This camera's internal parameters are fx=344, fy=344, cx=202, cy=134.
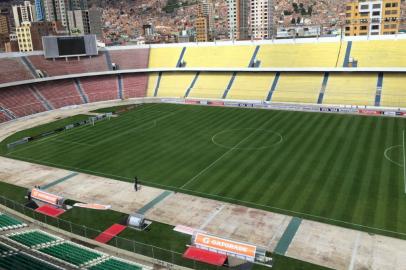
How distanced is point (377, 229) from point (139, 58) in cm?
6789

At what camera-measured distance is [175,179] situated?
31.3m

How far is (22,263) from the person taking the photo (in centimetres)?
1717

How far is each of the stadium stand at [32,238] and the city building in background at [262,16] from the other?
171 meters

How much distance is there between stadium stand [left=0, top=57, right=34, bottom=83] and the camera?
62.2 metres

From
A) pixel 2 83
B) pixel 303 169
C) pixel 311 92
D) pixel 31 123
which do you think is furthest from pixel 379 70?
pixel 2 83

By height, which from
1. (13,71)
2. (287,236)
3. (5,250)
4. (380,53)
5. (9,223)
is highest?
(380,53)

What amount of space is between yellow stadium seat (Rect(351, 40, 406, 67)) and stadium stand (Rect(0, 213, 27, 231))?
191ft

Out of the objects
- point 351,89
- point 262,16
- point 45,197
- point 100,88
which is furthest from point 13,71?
point 262,16

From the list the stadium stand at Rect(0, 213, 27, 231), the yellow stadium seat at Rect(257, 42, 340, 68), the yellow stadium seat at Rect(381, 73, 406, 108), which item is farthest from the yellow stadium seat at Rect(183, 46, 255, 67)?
the stadium stand at Rect(0, 213, 27, 231)

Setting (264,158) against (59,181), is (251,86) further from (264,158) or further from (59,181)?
(59,181)

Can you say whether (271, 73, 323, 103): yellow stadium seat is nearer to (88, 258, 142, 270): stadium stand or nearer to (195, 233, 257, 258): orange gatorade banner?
(195, 233, 257, 258): orange gatorade banner

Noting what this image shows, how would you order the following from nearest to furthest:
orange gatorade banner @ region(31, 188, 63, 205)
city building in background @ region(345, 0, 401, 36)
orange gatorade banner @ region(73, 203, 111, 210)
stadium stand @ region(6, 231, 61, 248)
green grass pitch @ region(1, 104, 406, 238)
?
stadium stand @ region(6, 231, 61, 248), green grass pitch @ region(1, 104, 406, 238), orange gatorade banner @ region(73, 203, 111, 210), orange gatorade banner @ region(31, 188, 63, 205), city building in background @ region(345, 0, 401, 36)

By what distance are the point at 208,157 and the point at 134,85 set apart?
1738 inches

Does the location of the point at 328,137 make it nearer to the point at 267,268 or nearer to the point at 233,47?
the point at 267,268
